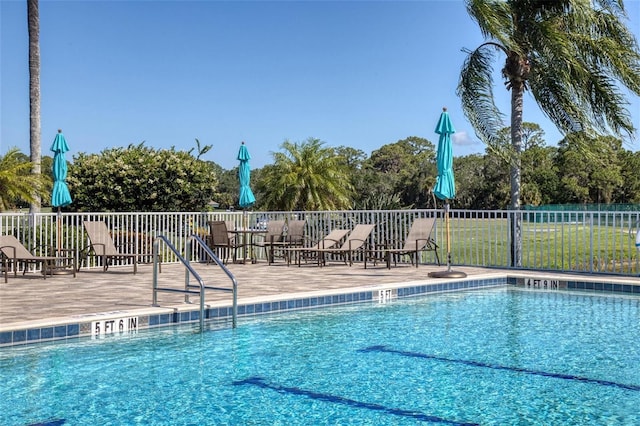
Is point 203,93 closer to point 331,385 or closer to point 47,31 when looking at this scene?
point 47,31

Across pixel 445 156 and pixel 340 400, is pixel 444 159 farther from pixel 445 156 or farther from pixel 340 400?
pixel 340 400

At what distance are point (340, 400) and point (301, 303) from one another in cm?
383

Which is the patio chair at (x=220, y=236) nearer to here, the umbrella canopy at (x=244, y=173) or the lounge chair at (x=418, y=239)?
the umbrella canopy at (x=244, y=173)

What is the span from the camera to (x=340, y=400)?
4797 millimetres

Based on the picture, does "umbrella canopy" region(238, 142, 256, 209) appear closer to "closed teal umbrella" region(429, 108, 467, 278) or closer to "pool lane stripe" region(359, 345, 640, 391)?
"closed teal umbrella" region(429, 108, 467, 278)

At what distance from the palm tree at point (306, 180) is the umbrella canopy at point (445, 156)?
11737mm

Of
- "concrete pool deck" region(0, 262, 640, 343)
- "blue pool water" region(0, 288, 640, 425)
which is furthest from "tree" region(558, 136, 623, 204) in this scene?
"blue pool water" region(0, 288, 640, 425)

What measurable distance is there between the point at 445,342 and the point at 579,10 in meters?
9.37

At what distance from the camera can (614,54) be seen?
13773 mm

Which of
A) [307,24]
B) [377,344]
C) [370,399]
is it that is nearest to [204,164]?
[307,24]

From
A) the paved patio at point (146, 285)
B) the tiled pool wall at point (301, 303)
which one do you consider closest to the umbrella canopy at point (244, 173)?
the paved patio at point (146, 285)

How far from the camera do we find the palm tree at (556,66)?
1359 centimetres

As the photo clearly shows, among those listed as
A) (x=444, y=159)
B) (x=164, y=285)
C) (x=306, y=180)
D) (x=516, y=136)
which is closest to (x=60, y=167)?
(x=164, y=285)

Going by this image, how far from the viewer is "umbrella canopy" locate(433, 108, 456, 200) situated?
38.5 feet
